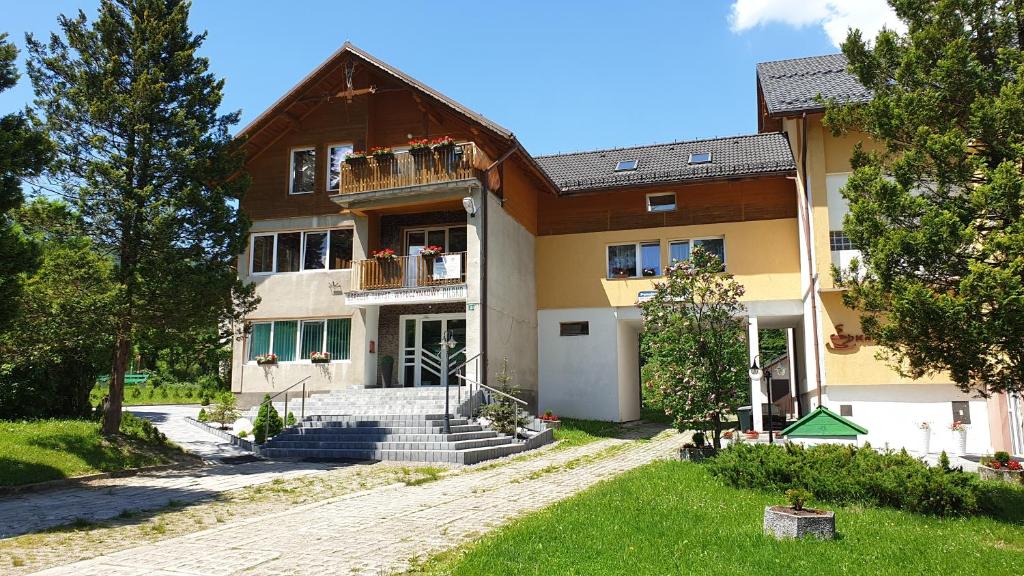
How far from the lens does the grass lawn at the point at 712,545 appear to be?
5754 millimetres

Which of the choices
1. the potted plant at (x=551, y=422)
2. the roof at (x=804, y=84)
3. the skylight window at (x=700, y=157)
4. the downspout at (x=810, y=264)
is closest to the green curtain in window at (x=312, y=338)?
the potted plant at (x=551, y=422)

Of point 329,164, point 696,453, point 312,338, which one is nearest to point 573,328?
point 312,338

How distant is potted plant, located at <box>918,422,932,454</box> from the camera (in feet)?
50.3

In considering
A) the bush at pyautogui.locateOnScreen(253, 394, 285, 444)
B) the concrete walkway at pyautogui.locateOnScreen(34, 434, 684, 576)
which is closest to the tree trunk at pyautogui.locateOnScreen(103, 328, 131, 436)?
the bush at pyautogui.locateOnScreen(253, 394, 285, 444)

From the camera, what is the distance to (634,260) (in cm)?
2225

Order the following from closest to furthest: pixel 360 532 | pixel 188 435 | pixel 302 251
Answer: pixel 360 532 < pixel 188 435 < pixel 302 251

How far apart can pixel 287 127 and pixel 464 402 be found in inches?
448

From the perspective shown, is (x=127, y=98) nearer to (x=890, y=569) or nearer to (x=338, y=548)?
(x=338, y=548)

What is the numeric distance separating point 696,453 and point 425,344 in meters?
9.69

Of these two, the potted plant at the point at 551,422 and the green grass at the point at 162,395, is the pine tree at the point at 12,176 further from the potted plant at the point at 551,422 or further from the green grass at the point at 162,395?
the green grass at the point at 162,395

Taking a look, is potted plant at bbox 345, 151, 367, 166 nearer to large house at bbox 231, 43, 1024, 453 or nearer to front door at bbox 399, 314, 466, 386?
large house at bbox 231, 43, 1024, 453

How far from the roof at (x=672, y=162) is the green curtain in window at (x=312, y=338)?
8410 mm

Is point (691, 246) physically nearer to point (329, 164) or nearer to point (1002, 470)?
point (329, 164)

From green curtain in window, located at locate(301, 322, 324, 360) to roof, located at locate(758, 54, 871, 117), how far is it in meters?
13.5
